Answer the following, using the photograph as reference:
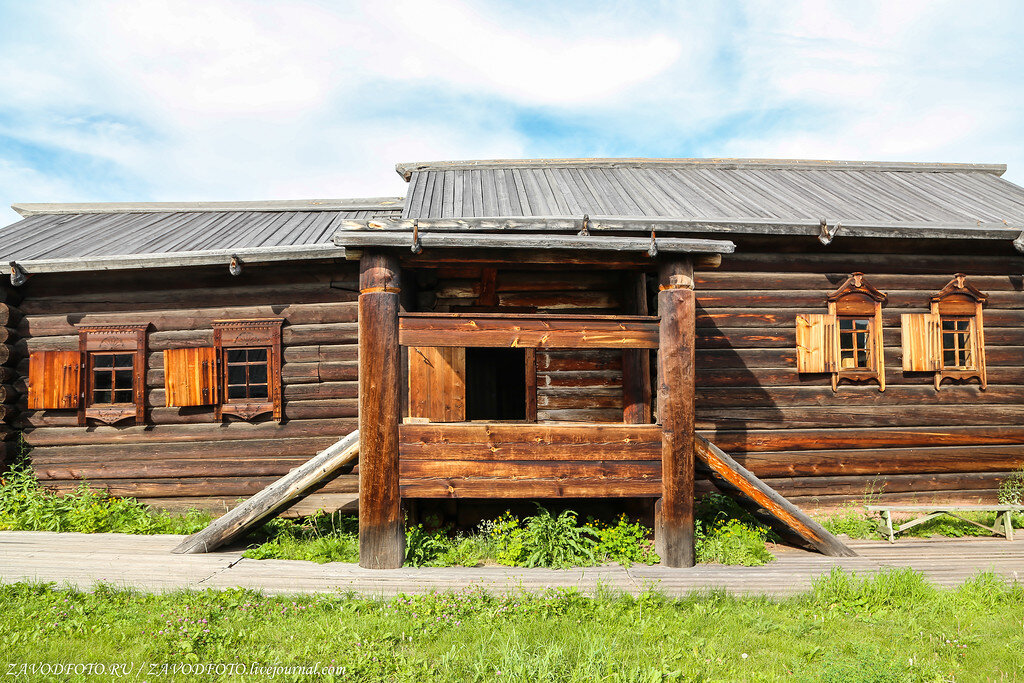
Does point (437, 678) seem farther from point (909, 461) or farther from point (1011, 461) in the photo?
point (1011, 461)

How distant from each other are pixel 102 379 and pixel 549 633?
7.12 meters

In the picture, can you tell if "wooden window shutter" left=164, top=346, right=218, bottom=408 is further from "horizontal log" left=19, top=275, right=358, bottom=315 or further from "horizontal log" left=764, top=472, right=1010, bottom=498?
"horizontal log" left=764, top=472, right=1010, bottom=498

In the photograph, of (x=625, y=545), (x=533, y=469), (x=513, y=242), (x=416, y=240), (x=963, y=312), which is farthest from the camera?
(x=963, y=312)

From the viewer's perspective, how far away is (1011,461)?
8.05 m

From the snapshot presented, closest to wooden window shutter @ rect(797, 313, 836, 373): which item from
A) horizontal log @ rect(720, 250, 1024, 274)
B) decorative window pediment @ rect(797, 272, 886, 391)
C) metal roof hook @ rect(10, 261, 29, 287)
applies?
decorative window pediment @ rect(797, 272, 886, 391)

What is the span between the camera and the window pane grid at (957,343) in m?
8.10

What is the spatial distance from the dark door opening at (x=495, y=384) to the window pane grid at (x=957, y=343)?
714cm

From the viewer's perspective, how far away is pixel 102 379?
7852 millimetres

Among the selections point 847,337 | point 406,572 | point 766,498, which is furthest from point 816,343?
point 406,572

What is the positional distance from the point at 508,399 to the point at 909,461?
7.89 m

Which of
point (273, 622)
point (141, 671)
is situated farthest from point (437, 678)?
point (141, 671)

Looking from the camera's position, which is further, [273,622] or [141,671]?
[273,622]

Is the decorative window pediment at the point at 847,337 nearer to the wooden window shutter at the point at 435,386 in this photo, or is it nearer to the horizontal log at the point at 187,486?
the wooden window shutter at the point at 435,386

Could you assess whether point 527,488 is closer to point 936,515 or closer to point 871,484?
point 936,515
